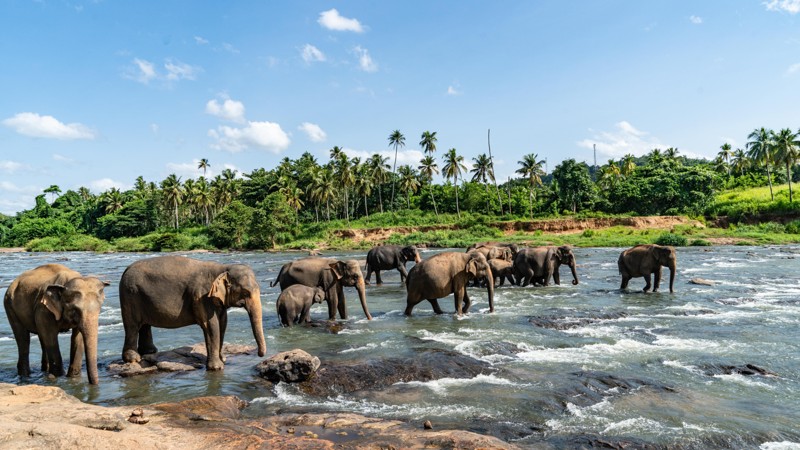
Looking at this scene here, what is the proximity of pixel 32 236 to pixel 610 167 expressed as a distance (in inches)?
3981

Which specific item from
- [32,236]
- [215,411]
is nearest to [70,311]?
[215,411]

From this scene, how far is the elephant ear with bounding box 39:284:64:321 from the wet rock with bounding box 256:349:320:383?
10.8 ft

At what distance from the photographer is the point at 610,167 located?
3748 inches

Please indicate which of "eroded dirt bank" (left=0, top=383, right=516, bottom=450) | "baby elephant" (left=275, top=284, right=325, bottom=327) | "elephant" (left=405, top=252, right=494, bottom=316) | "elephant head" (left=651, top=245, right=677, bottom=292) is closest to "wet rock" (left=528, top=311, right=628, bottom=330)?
"elephant" (left=405, top=252, right=494, bottom=316)

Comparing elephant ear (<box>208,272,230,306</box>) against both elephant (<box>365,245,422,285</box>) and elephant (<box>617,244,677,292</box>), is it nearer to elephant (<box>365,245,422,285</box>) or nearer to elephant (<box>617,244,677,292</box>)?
elephant (<box>365,245,422,285</box>)

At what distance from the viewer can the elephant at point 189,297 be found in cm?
941

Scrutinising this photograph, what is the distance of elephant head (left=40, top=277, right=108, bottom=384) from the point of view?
28.3 feet

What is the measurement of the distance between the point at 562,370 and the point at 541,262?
44.7 feet

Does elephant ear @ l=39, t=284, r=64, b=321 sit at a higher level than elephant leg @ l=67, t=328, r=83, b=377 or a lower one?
higher

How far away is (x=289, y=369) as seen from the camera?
9156 millimetres

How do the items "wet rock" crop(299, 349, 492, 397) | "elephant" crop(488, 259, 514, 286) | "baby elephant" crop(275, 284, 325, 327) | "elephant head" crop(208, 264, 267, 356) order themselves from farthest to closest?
1. "elephant" crop(488, 259, 514, 286)
2. "baby elephant" crop(275, 284, 325, 327)
3. "elephant head" crop(208, 264, 267, 356)
4. "wet rock" crop(299, 349, 492, 397)

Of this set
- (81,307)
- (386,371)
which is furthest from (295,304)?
(81,307)

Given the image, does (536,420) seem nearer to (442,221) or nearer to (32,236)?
(442,221)

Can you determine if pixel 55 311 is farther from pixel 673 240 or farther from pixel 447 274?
pixel 673 240
